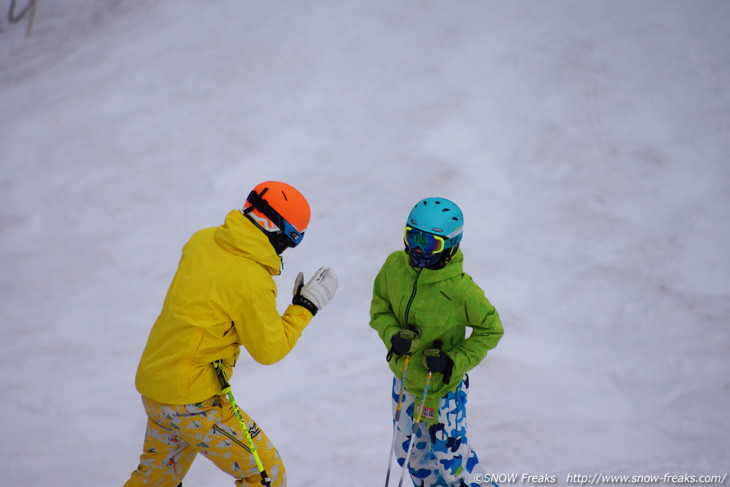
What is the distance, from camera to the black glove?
11.4 ft

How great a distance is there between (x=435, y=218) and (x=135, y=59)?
322 inches

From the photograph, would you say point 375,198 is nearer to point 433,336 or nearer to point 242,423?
point 433,336

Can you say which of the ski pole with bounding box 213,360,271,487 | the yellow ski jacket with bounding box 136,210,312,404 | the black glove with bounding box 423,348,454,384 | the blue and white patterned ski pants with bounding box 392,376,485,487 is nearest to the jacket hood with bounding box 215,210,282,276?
the yellow ski jacket with bounding box 136,210,312,404

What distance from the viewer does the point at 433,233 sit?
3408 millimetres

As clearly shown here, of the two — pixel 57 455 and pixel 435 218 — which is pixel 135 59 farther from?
pixel 435 218

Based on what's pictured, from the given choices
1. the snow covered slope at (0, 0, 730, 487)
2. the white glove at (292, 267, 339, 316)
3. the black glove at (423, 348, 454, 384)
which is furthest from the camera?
the snow covered slope at (0, 0, 730, 487)

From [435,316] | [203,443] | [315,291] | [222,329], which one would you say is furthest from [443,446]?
[222,329]

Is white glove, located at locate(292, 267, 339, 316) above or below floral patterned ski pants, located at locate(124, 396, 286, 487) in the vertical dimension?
above

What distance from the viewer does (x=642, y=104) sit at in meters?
8.71

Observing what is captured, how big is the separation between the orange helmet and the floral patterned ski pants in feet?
2.92

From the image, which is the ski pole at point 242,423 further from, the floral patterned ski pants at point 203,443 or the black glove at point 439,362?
the black glove at point 439,362

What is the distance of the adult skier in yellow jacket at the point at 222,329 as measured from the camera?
3.21 meters

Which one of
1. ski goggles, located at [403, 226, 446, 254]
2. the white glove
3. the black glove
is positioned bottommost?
the black glove

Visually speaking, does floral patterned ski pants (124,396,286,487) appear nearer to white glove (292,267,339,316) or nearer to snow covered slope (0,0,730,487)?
white glove (292,267,339,316)
